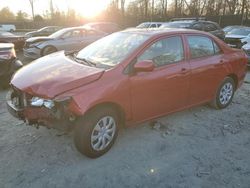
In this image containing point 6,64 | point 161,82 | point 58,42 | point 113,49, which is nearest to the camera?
point 161,82

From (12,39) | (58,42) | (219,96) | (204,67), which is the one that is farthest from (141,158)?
(12,39)

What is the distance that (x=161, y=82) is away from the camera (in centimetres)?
407

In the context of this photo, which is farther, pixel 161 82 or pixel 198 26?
pixel 198 26

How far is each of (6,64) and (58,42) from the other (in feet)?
16.8

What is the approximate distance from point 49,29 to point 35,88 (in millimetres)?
16720

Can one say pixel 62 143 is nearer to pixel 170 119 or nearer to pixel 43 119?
pixel 43 119

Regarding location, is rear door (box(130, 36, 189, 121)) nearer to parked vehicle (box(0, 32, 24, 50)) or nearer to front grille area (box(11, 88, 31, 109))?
front grille area (box(11, 88, 31, 109))

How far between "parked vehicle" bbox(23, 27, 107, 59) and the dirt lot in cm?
663

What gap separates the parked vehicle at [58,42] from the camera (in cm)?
1091

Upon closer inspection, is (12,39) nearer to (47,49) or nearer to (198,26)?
(47,49)

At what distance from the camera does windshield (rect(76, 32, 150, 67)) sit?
393cm

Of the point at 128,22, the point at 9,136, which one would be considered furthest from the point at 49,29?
the point at 128,22

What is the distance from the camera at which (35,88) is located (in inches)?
133

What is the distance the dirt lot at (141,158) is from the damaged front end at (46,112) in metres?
0.54
